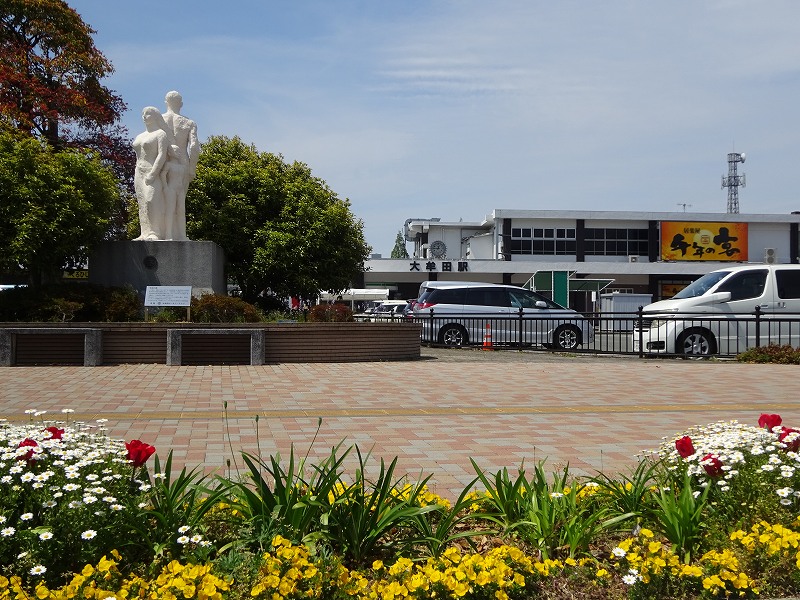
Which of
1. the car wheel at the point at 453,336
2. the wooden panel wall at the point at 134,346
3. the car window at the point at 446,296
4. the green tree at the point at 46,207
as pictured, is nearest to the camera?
the wooden panel wall at the point at 134,346

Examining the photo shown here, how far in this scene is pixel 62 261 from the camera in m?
16.1

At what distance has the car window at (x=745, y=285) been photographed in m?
17.6

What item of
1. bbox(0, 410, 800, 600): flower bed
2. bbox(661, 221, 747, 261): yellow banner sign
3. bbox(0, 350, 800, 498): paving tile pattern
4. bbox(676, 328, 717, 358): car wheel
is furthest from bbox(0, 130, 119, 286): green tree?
bbox(661, 221, 747, 261): yellow banner sign

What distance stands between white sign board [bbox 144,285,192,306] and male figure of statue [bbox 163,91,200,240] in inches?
86.2

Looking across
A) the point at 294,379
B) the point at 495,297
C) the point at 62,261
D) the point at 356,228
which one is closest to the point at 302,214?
the point at 356,228

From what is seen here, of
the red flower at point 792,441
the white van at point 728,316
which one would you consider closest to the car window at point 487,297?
the white van at point 728,316

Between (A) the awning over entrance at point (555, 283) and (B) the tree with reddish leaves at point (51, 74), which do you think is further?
(A) the awning over entrance at point (555, 283)

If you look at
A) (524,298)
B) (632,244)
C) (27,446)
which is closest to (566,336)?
(524,298)

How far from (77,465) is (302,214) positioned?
21.2 m

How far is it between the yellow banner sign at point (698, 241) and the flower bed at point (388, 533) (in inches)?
2203

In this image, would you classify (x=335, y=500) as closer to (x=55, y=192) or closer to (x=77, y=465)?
(x=77, y=465)

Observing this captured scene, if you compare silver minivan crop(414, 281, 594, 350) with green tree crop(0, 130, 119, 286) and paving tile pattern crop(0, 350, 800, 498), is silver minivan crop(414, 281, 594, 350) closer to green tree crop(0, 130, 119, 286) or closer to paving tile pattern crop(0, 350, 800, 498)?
paving tile pattern crop(0, 350, 800, 498)

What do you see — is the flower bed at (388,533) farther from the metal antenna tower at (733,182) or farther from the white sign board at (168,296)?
the metal antenna tower at (733,182)

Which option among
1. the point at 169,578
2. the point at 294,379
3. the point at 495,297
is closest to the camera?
the point at 169,578
